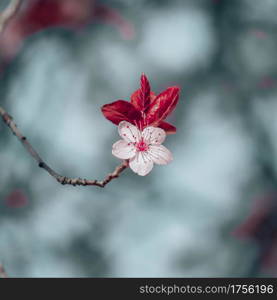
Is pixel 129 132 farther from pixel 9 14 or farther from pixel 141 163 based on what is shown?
pixel 9 14

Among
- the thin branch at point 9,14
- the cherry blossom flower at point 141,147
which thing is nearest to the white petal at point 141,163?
the cherry blossom flower at point 141,147

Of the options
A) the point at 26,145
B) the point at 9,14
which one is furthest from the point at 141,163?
the point at 9,14

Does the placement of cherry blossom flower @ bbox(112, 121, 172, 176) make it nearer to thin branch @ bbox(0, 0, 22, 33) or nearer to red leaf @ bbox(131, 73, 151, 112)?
red leaf @ bbox(131, 73, 151, 112)

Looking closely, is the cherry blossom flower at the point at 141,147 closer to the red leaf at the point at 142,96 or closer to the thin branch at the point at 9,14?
the red leaf at the point at 142,96

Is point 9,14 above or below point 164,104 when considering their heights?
above

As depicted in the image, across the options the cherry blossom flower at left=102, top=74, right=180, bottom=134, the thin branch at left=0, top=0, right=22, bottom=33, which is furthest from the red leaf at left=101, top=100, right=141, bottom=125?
the thin branch at left=0, top=0, right=22, bottom=33

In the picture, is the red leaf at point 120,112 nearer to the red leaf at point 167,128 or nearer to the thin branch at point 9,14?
the red leaf at point 167,128

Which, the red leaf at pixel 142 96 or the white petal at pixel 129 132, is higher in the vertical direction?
the red leaf at pixel 142 96
